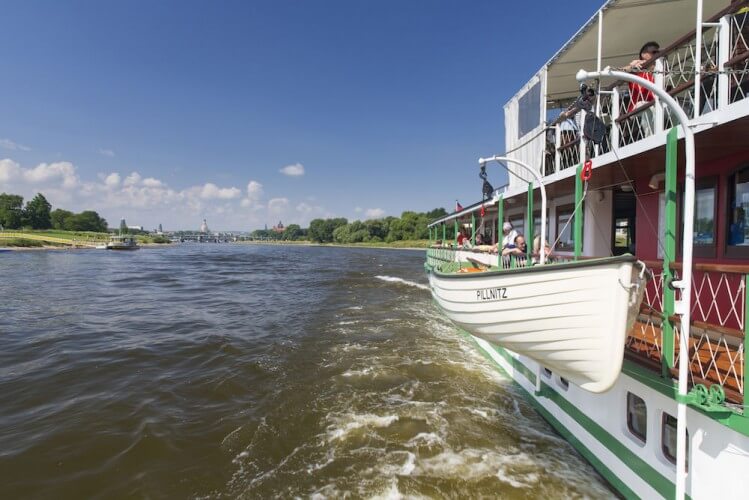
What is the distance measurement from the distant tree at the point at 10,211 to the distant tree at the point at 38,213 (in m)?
1.80

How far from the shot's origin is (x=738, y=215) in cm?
569

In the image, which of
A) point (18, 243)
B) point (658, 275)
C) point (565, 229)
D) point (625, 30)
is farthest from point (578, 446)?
point (18, 243)

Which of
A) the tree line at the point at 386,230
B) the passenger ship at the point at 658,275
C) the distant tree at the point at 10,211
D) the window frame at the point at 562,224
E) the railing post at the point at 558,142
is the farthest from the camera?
the tree line at the point at 386,230

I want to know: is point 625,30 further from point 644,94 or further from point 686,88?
point 686,88

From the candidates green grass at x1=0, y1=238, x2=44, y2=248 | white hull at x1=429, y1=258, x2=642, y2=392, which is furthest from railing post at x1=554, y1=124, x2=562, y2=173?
green grass at x1=0, y1=238, x2=44, y2=248

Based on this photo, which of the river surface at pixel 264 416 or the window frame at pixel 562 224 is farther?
the window frame at pixel 562 224

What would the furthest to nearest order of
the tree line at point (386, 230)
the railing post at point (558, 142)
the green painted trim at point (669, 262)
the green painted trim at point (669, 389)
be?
the tree line at point (386, 230) < the railing post at point (558, 142) < the green painted trim at point (669, 262) < the green painted trim at point (669, 389)

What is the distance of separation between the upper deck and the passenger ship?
3cm

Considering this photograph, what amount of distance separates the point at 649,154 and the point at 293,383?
8327 millimetres

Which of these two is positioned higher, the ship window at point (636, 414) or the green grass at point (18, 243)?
the green grass at point (18, 243)

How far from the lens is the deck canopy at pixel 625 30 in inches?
263

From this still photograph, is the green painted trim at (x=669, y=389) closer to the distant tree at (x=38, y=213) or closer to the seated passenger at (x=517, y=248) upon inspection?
the seated passenger at (x=517, y=248)

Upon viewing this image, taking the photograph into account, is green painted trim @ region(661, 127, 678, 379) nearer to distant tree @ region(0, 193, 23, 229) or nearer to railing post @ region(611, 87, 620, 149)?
railing post @ region(611, 87, 620, 149)

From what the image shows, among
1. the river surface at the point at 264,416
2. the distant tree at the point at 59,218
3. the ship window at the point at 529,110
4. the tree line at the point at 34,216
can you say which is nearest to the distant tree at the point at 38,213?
the tree line at the point at 34,216
